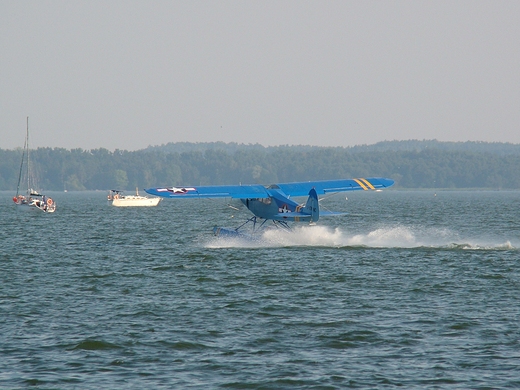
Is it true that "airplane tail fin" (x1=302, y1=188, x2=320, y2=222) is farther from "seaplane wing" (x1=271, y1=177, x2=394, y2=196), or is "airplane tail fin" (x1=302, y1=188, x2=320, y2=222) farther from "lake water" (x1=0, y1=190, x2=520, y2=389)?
"seaplane wing" (x1=271, y1=177, x2=394, y2=196)

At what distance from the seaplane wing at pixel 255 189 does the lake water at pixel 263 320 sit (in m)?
2.55

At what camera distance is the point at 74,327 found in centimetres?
1584

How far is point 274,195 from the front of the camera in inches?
1235

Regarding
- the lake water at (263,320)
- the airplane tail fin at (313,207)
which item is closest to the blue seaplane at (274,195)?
the airplane tail fin at (313,207)

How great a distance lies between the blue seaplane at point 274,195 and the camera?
2906cm

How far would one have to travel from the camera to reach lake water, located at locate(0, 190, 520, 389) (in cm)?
1244

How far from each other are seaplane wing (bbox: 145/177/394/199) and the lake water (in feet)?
Answer: 8.37

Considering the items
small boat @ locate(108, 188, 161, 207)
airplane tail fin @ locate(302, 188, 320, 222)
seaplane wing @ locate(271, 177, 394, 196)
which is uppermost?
seaplane wing @ locate(271, 177, 394, 196)

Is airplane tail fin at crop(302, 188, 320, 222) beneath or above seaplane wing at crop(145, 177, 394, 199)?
beneath

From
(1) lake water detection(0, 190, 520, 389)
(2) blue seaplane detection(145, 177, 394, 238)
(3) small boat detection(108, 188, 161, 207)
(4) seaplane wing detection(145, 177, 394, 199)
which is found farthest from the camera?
(3) small boat detection(108, 188, 161, 207)

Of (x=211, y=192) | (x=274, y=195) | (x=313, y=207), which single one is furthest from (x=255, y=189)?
(x=313, y=207)

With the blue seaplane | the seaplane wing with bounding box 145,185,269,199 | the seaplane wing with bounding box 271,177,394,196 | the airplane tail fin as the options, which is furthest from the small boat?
the airplane tail fin

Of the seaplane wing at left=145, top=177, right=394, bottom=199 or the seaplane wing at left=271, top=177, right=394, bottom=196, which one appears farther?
the seaplane wing at left=271, top=177, right=394, bottom=196

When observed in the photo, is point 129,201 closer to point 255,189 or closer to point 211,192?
point 255,189
